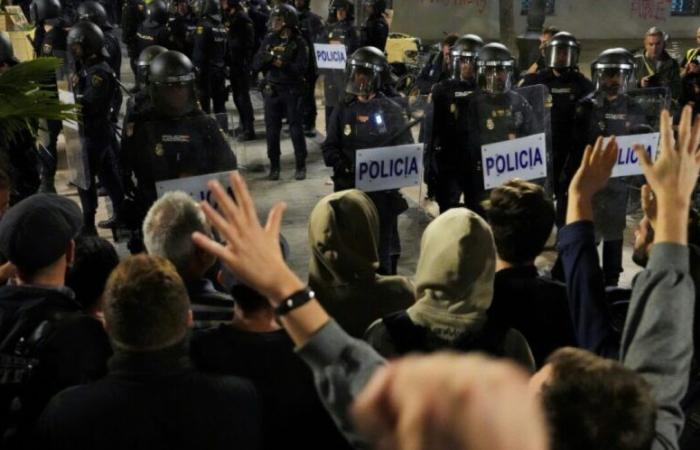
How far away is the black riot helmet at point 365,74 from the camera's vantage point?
21.6 feet

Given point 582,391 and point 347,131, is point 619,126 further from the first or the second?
point 582,391

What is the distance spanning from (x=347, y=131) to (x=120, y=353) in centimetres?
414

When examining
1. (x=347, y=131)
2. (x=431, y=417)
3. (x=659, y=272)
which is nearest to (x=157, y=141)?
(x=347, y=131)

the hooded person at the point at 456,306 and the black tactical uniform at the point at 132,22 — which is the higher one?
the black tactical uniform at the point at 132,22

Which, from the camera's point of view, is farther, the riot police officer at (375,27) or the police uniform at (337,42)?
the riot police officer at (375,27)

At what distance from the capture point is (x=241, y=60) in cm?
1145

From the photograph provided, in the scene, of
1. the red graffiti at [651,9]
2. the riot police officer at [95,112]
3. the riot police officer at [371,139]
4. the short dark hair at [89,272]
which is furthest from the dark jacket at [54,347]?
the red graffiti at [651,9]

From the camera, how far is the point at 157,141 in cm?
533

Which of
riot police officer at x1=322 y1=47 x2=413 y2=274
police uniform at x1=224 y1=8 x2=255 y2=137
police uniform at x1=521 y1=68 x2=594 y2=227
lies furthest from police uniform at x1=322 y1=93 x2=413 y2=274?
police uniform at x1=224 y1=8 x2=255 y2=137

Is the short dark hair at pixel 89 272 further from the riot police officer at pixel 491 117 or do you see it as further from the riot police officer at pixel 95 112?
the riot police officer at pixel 95 112

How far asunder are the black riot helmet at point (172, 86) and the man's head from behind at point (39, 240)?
2649mm

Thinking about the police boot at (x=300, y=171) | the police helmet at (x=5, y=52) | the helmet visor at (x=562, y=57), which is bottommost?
the police boot at (x=300, y=171)

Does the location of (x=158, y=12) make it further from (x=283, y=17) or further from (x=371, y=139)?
(x=371, y=139)

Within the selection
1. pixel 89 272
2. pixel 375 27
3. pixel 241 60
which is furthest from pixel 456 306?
pixel 375 27
